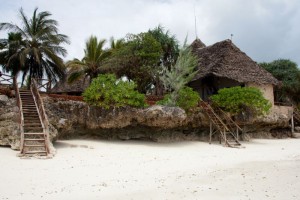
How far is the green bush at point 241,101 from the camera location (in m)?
19.1

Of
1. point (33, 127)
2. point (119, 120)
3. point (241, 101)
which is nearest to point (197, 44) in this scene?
point (241, 101)

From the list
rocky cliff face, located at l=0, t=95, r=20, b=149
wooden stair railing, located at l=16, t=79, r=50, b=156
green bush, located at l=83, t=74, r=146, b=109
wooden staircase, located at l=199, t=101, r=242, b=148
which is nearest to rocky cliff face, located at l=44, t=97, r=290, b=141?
green bush, located at l=83, t=74, r=146, b=109

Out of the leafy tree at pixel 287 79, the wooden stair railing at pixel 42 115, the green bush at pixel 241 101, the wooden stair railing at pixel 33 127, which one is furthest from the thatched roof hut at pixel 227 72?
the wooden stair railing at pixel 33 127

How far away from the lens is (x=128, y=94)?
16.2 m

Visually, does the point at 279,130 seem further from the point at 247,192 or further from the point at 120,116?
the point at 247,192

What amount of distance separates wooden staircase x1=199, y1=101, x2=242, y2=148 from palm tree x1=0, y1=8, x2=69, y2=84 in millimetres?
10296

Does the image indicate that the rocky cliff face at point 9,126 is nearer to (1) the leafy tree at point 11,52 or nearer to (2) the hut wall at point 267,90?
(1) the leafy tree at point 11,52

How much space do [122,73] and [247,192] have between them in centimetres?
1593

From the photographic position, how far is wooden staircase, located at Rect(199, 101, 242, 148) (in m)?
18.5

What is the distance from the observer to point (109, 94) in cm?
1591

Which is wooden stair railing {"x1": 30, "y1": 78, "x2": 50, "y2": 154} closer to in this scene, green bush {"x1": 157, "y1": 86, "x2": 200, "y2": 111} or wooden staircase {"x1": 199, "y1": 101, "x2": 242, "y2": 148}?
green bush {"x1": 157, "y1": 86, "x2": 200, "y2": 111}

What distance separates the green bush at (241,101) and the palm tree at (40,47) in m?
10.9

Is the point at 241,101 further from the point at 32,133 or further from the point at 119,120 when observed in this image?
the point at 32,133

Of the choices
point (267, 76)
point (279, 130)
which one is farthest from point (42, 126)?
point (279, 130)
